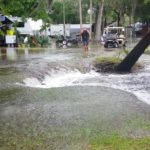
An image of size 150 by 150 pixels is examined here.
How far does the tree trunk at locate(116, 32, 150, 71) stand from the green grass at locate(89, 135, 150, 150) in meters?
16.0

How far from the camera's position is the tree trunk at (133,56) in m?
26.0

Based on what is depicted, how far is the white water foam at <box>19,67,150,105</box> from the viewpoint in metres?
19.9

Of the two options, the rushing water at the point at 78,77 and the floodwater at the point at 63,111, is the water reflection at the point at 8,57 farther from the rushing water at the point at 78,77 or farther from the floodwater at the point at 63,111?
the floodwater at the point at 63,111

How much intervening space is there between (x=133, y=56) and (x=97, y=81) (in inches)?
212

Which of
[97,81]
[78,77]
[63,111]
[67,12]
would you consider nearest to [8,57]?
[78,77]

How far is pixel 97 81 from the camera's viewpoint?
21875 mm

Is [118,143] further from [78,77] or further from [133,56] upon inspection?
[133,56]

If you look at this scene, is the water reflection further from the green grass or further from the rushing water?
the green grass

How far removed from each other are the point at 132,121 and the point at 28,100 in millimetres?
4325

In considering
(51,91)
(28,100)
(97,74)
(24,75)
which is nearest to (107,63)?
(97,74)

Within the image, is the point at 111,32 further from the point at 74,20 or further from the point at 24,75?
the point at 74,20

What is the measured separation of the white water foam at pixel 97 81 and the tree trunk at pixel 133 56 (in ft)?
3.15

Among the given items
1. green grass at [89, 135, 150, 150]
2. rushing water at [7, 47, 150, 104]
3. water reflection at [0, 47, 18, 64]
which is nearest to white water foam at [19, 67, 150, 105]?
rushing water at [7, 47, 150, 104]

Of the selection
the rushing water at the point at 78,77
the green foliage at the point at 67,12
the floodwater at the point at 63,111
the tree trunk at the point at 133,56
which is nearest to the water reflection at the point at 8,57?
the rushing water at the point at 78,77
